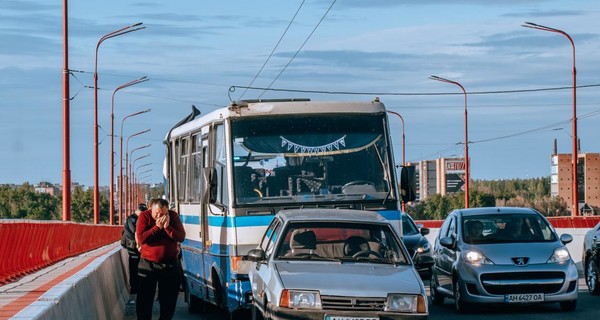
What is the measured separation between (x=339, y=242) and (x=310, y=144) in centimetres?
299

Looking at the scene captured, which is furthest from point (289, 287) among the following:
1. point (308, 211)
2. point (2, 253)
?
point (2, 253)

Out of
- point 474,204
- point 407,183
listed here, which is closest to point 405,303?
point 407,183

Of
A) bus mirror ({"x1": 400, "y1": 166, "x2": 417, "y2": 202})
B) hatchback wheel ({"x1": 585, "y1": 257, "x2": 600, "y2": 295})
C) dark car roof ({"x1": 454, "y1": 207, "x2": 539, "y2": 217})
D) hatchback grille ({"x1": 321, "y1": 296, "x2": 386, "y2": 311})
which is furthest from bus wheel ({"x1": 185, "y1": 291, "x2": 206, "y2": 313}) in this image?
hatchback grille ({"x1": 321, "y1": 296, "x2": 386, "y2": 311})

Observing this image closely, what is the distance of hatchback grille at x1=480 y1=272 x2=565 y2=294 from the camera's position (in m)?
17.9

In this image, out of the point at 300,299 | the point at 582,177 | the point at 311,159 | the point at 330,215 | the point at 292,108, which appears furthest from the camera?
the point at 582,177

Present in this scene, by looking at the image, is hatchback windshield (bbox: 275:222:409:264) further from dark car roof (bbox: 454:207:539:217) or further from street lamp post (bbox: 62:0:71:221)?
street lamp post (bbox: 62:0:71:221)

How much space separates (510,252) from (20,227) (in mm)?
10966

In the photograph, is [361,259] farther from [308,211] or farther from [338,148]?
[338,148]

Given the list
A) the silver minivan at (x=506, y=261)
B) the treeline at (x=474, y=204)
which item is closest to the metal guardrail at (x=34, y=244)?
the silver minivan at (x=506, y=261)

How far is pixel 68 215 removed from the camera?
122 ft

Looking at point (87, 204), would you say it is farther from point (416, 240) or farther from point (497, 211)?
point (497, 211)

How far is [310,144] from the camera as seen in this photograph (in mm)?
15984

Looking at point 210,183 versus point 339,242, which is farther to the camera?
point 210,183

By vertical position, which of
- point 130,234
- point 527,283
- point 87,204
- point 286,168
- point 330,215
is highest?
point 286,168
